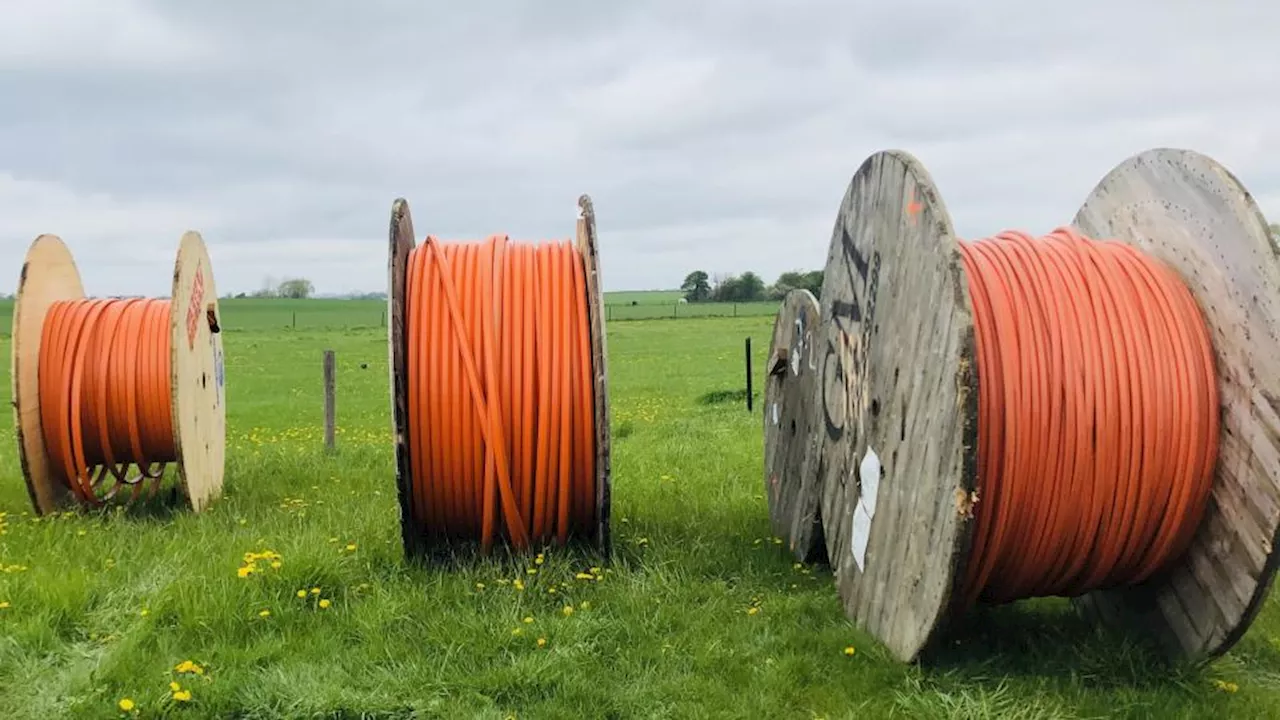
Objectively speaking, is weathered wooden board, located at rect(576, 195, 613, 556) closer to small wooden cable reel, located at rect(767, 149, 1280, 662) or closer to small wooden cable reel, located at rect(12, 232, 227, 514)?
small wooden cable reel, located at rect(767, 149, 1280, 662)

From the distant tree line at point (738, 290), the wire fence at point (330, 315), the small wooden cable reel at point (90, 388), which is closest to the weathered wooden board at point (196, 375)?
the small wooden cable reel at point (90, 388)

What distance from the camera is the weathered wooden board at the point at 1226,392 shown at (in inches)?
143

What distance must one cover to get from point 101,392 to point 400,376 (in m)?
3.06

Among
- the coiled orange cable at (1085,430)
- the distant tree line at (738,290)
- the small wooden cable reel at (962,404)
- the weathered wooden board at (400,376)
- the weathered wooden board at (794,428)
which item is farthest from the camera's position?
the distant tree line at (738,290)

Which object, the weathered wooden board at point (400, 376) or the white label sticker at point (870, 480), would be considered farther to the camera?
the weathered wooden board at point (400, 376)

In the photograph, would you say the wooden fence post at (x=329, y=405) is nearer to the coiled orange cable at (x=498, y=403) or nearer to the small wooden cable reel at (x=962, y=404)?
the coiled orange cable at (x=498, y=403)

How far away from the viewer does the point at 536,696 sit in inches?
159

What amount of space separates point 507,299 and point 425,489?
3.43 feet

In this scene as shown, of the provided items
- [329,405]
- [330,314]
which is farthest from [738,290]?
[329,405]

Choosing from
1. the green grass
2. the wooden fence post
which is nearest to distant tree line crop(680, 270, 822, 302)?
the green grass

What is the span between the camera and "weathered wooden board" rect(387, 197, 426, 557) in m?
5.05

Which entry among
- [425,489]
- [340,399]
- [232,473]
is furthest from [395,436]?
[340,399]

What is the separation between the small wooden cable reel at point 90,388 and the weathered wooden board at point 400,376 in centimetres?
219

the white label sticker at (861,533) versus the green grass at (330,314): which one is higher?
the green grass at (330,314)
